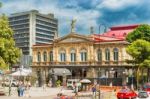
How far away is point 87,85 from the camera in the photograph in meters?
70.4

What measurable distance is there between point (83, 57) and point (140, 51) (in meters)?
18.1

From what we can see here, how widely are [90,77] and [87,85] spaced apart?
16.4m

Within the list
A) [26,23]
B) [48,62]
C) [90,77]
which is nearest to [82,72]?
[90,77]

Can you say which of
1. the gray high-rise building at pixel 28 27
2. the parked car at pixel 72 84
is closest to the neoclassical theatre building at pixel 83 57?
the parked car at pixel 72 84

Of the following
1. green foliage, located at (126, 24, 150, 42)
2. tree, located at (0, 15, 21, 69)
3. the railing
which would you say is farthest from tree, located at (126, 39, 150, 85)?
tree, located at (0, 15, 21, 69)

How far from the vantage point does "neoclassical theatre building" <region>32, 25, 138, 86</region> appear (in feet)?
276

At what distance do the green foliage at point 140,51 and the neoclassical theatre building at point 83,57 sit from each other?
8.40m

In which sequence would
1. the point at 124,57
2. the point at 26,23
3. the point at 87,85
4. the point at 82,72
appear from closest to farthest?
the point at 87,85
the point at 124,57
the point at 82,72
the point at 26,23

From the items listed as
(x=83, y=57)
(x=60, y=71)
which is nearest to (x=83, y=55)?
(x=83, y=57)

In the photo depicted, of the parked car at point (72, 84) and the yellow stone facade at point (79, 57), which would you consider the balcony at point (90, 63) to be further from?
the parked car at point (72, 84)

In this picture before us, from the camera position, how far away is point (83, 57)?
89.3 metres

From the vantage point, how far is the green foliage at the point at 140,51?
241ft

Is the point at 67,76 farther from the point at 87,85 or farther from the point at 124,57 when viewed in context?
the point at 87,85

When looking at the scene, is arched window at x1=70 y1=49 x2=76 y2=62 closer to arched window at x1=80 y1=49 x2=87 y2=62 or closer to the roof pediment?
arched window at x1=80 y1=49 x2=87 y2=62
